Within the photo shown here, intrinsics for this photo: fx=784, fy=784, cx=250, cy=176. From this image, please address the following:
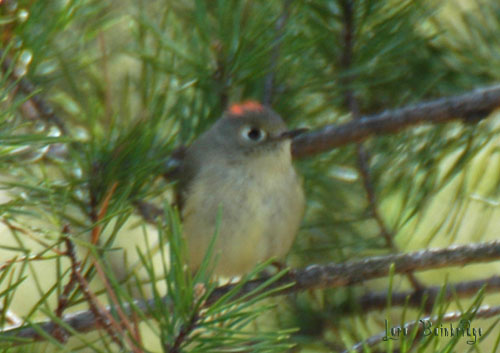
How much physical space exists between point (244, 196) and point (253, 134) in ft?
1.12

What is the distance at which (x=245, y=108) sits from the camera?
2.52m

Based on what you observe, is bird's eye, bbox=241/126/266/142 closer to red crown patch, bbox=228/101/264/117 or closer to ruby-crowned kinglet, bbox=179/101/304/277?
ruby-crowned kinglet, bbox=179/101/304/277

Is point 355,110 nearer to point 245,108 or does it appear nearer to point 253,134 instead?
point 245,108

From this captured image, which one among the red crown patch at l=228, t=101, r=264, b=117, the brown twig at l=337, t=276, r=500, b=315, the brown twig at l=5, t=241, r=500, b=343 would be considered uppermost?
the red crown patch at l=228, t=101, r=264, b=117

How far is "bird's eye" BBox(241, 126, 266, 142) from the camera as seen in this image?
2721mm

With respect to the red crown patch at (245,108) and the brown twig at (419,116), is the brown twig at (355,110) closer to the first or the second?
the brown twig at (419,116)

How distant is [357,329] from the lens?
2.44 m

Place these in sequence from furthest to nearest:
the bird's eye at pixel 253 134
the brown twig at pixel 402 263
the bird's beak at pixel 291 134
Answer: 1. the bird's eye at pixel 253 134
2. the bird's beak at pixel 291 134
3. the brown twig at pixel 402 263

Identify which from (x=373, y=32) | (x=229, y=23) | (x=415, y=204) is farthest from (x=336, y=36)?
(x=415, y=204)

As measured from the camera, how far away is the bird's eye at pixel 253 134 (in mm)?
2721

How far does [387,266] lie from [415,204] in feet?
1.72

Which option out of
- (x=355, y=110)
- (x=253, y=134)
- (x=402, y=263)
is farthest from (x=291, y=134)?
(x=402, y=263)

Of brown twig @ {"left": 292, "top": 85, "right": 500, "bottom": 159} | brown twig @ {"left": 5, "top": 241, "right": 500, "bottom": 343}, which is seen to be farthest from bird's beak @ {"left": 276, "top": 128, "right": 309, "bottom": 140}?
brown twig @ {"left": 5, "top": 241, "right": 500, "bottom": 343}

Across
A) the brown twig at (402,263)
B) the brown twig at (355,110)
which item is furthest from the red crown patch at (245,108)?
the brown twig at (402,263)
